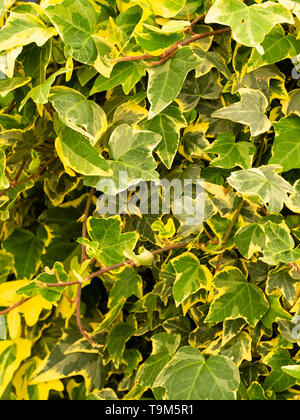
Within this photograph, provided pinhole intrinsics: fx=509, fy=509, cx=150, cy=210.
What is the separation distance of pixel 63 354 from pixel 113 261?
27 cm

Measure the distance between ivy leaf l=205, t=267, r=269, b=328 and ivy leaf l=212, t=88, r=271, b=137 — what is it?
215 mm

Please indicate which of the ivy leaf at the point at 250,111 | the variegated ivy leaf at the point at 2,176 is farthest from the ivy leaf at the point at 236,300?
the variegated ivy leaf at the point at 2,176

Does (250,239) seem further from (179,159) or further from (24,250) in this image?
(24,250)

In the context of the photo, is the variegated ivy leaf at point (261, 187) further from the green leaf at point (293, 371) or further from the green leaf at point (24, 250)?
the green leaf at point (24, 250)

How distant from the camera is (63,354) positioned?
0.90 metres

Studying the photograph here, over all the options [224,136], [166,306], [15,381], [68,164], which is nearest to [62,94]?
[68,164]

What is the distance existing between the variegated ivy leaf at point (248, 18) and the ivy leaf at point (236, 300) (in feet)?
1.09

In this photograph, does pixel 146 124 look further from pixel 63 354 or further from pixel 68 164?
pixel 63 354

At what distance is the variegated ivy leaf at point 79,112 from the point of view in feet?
2.26

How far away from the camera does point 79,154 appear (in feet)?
2.33

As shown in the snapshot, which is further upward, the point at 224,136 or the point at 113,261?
the point at 224,136

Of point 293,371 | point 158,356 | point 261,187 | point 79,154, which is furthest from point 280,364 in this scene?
point 79,154

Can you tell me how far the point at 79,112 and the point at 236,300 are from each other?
1.16 feet

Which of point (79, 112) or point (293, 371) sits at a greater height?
point (79, 112)
